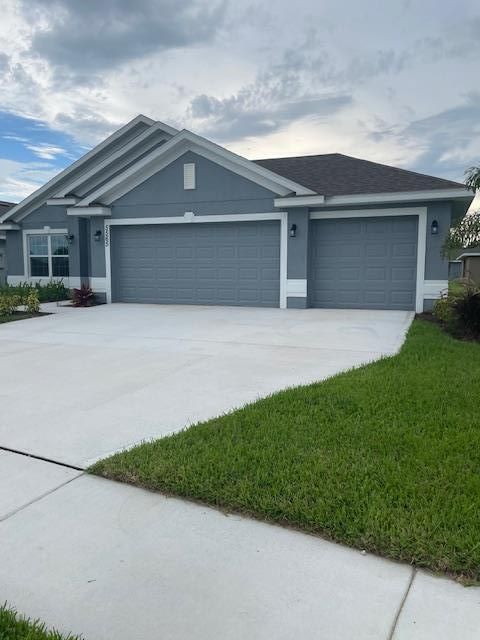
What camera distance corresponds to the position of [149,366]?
6.95 m

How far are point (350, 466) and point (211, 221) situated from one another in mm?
11805

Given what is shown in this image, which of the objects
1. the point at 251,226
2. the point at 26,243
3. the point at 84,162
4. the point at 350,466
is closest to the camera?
the point at 350,466

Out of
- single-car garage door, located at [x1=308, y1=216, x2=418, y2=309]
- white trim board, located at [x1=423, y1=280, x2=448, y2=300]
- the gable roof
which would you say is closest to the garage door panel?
single-car garage door, located at [x1=308, y1=216, x2=418, y2=309]

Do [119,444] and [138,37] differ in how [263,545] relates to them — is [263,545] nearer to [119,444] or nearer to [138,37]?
[119,444]

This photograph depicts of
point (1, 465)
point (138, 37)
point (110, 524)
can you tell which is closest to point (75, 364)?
point (1, 465)

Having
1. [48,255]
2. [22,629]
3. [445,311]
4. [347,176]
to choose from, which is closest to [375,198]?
[347,176]

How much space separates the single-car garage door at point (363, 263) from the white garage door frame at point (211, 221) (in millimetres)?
765

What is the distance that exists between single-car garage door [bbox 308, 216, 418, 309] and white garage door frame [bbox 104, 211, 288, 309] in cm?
77

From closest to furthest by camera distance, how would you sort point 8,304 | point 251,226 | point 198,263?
1. point 8,304
2. point 251,226
3. point 198,263

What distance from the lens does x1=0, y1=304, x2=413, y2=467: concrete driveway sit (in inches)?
179

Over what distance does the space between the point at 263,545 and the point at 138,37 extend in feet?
38.8

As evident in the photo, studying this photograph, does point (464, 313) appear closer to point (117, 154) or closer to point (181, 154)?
point (181, 154)

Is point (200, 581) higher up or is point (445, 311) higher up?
point (445, 311)

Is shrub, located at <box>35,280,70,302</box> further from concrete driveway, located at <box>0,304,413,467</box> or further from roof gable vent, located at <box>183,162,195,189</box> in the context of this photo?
roof gable vent, located at <box>183,162,195,189</box>
